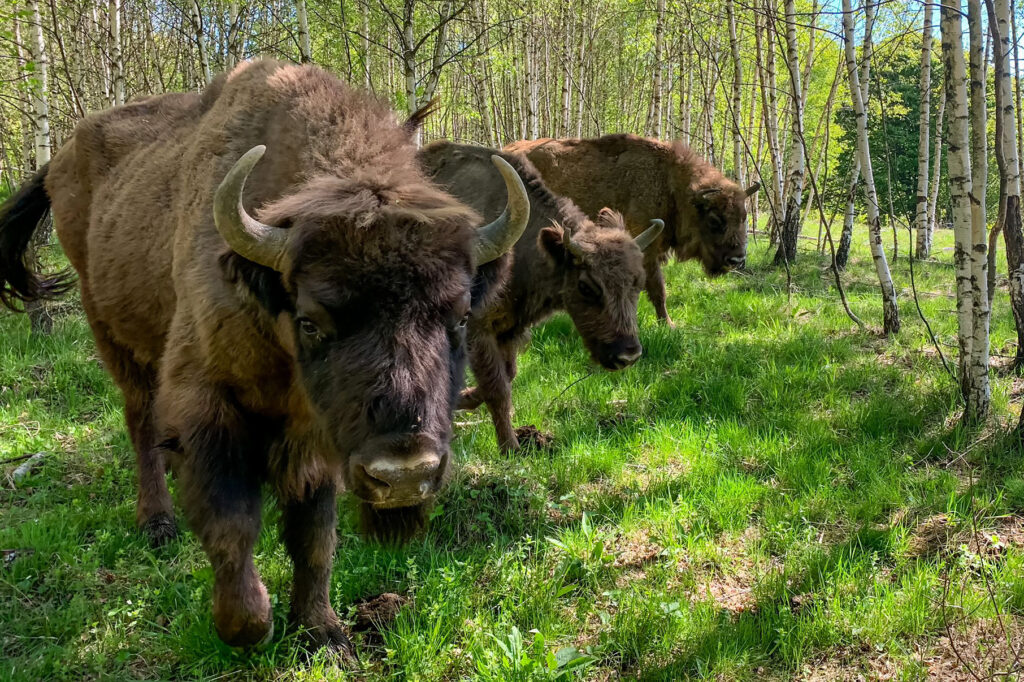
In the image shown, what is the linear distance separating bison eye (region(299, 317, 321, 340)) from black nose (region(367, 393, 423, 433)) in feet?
1.18

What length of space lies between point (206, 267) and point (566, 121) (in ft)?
40.4

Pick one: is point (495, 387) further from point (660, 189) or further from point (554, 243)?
point (660, 189)

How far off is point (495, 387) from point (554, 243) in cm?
124

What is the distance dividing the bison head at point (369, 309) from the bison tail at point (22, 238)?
3175mm

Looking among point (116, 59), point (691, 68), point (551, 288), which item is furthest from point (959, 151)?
point (691, 68)

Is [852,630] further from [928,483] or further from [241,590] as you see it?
[241,590]

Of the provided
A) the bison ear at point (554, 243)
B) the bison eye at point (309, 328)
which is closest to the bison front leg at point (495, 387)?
the bison ear at point (554, 243)

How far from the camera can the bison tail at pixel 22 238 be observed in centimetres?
440

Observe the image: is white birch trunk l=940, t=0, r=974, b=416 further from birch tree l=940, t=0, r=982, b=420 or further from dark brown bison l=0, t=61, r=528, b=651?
dark brown bison l=0, t=61, r=528, b=651

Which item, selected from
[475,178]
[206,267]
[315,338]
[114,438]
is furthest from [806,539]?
[114,438]

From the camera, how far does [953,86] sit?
4.25 m

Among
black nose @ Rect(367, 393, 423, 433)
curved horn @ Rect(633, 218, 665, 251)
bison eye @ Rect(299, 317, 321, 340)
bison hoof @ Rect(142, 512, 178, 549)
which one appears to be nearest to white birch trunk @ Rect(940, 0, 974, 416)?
curved horn @ Rect(633, 218, 665, 251)

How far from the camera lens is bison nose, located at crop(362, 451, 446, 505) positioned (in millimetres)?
1914

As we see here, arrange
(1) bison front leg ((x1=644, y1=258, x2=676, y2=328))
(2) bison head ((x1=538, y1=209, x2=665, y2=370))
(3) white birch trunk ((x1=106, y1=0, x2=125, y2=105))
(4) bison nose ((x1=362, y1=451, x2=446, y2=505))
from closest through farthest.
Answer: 1. (4) bison nose ((x1=362, y1=451, x2=446, y2=505))
2. (2) bison head ((x1=538, y1=209, x2=665, y2=370))
3. (3) white birch trunk ((x1=106, y1=0, x2=125, y2=105))
4. (1) bison front leg ((x1=644, y1=258, x2=676, y2=328))
